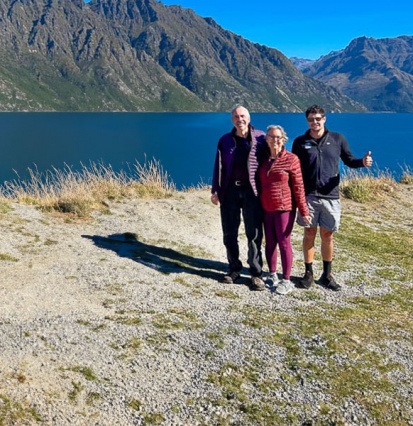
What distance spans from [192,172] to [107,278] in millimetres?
53757

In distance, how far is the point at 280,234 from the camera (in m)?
5.99

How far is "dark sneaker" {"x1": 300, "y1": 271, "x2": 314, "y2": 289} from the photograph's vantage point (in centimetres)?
637

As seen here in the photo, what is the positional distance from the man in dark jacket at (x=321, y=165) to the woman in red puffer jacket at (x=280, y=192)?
334mm

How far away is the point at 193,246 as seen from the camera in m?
8.42

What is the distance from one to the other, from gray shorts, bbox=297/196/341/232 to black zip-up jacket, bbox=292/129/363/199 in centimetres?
9

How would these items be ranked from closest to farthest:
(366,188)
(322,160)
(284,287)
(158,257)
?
(322,160) → (284,287) → (158,257) → (366,188)

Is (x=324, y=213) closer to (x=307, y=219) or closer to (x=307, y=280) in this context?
(x=307, y=219)

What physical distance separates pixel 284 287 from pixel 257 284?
1.31ft

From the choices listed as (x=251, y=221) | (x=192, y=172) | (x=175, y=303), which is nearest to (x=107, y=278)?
(x=175, y=303)

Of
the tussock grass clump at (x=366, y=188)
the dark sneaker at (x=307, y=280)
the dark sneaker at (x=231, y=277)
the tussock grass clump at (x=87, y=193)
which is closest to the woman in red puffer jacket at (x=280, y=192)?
the dark sneaker at (x=307, y=280)

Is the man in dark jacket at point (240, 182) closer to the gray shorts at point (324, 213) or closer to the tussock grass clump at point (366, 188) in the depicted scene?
the gray shorts at point (324, 213)

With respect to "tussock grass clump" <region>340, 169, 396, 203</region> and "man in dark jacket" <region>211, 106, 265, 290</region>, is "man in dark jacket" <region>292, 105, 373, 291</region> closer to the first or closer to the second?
"man in dark jacket" <region>211, 106, 265, 290</region>

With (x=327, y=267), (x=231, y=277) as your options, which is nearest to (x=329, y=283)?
(x=327, y=267)

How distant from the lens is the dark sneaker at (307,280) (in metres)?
6.37
